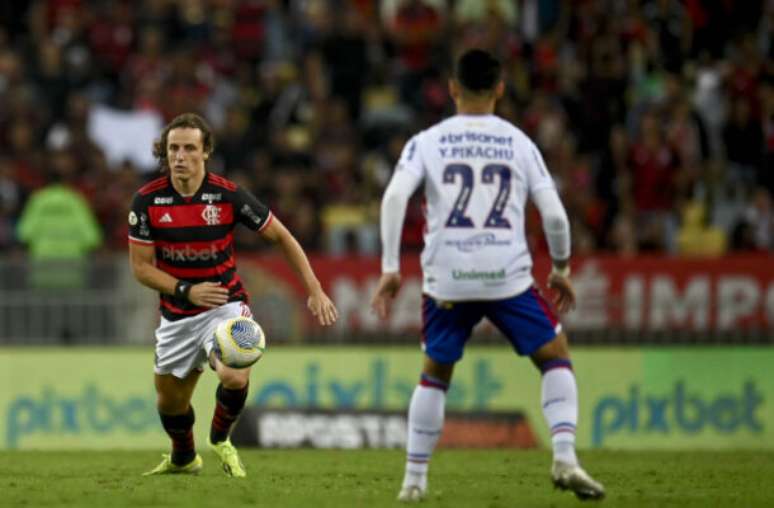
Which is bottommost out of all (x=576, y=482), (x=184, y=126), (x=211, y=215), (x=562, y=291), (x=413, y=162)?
(x=576, y=482)

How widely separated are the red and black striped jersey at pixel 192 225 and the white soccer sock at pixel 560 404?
7.89ft

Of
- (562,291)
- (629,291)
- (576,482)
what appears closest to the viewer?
(576,482)

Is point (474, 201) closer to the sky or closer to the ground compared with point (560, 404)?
closer to the sky

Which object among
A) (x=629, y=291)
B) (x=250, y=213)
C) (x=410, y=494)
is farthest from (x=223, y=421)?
(x=629, y=291)

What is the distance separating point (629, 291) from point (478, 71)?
31.4 feet

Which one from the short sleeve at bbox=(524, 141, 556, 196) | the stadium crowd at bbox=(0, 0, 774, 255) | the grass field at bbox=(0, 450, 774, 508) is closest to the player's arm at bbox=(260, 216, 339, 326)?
the grass field at bbox=(0, 450, 774, 508)

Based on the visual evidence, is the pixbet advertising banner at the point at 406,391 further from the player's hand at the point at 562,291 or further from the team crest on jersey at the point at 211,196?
the player's hand at the point at 562,291

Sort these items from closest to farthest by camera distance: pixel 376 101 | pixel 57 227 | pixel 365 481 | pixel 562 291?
pixel 562 291, pixel 365 481, pixel 57 227, pixel 376 101

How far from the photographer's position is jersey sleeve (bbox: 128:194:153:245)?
33.6ft

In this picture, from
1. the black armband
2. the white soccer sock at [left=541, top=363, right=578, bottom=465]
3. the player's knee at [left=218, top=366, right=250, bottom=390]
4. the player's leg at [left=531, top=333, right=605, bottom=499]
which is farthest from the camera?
the player's knee at [left=218, top=366, right=250, bottom=390]

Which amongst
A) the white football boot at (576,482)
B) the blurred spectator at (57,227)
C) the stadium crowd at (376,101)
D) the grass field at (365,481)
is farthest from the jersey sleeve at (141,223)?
the stadium crowd at (376,101)

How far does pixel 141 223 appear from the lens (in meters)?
10.3

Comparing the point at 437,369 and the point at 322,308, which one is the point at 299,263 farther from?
the point at 437,369

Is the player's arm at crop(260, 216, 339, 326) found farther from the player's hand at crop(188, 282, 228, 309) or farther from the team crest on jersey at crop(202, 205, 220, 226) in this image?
the player's hand at crop(188, 282, 228, 309)
